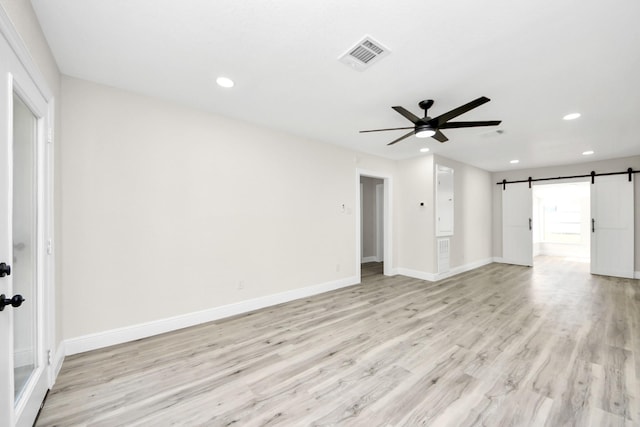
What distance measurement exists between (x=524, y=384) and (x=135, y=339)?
137 inches

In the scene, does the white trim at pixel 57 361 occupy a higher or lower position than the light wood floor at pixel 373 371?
higher

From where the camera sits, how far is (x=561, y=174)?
6113 millimetres

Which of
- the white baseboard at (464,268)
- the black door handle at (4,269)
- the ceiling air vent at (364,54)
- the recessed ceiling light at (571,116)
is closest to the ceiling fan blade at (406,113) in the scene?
the ceiling air vent at (364,54)

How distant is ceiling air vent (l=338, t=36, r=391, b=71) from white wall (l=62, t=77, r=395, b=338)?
1.80m

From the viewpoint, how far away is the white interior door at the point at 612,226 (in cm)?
532

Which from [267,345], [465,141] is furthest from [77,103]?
[465,141]

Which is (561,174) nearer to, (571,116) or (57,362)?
(571,116)

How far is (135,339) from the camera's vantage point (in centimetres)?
259

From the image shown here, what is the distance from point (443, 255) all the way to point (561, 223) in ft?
21.6

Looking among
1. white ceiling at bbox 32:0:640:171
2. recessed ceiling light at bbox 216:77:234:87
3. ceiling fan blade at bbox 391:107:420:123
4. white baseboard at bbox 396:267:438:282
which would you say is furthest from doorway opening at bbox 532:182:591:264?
recessed ceiling light at bbox 216:77:234:87

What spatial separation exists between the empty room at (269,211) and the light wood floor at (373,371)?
0.07 feet

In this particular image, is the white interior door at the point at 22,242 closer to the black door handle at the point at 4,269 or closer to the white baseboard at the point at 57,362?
the black door handle at the point at 4,269

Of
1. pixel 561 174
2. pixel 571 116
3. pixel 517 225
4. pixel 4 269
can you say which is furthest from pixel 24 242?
pixel 561 174

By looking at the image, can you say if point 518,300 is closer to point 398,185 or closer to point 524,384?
point 524,384
